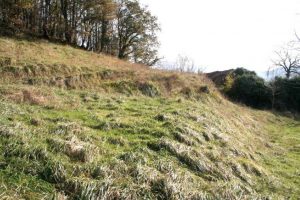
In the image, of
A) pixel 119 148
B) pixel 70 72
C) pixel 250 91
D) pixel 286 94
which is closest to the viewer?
pixel 119 148

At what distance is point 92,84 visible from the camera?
1928cm

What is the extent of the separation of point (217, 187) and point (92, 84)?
11.9m

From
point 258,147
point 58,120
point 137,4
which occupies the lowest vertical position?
point 258,147

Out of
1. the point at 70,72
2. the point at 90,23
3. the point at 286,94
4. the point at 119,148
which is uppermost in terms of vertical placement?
the point at 90,23

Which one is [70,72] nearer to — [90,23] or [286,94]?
[90,23]

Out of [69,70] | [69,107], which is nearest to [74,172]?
[69,107]

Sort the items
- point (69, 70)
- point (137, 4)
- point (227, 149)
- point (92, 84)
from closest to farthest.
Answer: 1. point (227, 149)
2. point (92, 84)
3. point (69, 70)
4. point (137, 4)

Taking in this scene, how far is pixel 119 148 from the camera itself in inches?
365

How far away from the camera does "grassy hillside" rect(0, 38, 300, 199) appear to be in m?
7.00

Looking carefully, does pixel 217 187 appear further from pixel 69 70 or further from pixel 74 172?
pixel 69 70

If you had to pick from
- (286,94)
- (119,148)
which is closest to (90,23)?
(286,94)

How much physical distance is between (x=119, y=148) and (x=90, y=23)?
24.6 meters

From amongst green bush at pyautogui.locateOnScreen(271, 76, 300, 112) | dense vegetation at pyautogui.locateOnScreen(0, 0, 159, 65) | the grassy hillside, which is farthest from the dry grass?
green bush at pyautogui.locateOnScreen(271, 76, 300, 112)

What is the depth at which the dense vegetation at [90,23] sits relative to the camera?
26.9 metres
